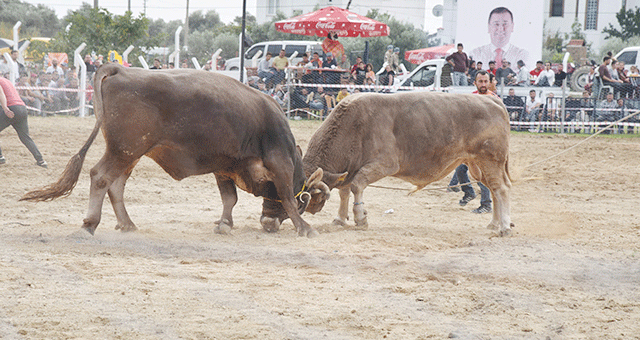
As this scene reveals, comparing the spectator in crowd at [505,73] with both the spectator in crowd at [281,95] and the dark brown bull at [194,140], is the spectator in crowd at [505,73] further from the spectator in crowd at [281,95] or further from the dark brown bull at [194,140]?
the dark brown bull at [194,140]

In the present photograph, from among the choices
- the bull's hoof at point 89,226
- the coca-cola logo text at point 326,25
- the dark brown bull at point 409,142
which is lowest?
the bull's hoof at point 89,226

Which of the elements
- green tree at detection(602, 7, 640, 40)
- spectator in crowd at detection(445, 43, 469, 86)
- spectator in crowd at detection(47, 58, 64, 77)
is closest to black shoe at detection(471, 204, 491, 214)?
spectator in crowd at detection(445, 43, 469, 86)

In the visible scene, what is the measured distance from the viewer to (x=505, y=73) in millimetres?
20484

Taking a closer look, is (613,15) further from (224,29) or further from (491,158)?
(491,158)

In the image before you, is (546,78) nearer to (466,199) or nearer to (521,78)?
(521,78)

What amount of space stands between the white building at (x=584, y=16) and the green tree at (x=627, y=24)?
1490mm

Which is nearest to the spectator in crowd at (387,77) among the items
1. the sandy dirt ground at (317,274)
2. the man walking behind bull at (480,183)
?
the man walking behind bull at (480,183)

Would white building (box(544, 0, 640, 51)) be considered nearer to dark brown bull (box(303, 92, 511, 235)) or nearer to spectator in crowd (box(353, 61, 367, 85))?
spectator in crowd (box(353, 61, 367, 85))

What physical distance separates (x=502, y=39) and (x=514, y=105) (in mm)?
4559

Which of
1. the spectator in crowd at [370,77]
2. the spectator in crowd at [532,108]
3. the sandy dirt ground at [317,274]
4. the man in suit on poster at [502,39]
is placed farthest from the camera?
the man in suit on poster at [502,39]

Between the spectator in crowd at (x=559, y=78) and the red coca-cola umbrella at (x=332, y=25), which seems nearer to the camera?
the spectator in crowd at (x=559, y=78)

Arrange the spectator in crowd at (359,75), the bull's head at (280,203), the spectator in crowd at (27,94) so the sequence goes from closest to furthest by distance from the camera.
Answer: the bull's head at (280,203) → the spectator in crowd at (27,94) → the spectator in crowd at (359,75)

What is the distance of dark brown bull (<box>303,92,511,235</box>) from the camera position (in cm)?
797

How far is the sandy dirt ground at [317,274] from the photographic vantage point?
420cm
